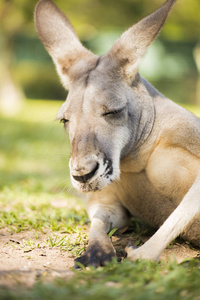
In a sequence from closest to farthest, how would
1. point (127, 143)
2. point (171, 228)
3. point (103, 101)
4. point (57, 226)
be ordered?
point (171, 228), point (103, 101), point (127, 143), point (57, 226)

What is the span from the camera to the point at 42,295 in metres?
2.09

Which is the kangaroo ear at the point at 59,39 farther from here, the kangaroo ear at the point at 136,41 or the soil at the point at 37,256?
the soil at the point at 37,256

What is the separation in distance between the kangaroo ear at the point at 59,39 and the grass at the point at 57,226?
1.59 ft

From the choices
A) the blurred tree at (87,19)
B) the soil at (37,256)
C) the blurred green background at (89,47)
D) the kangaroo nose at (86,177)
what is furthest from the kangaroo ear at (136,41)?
the blurred tree at (87,19)

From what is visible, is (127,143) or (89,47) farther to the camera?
(89,47)

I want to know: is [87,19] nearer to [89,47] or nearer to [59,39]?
[89,47]

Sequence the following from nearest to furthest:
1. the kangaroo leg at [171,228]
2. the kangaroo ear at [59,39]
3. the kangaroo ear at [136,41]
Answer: the kangaroo leg at [171,228] → the kangaroo ear at [136,41] → the kangaroo ear at [59,39]

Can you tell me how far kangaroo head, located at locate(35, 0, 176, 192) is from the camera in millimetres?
3006

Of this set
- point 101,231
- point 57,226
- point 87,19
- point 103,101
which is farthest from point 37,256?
point 87,19

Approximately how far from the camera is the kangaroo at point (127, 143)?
2.98 meters

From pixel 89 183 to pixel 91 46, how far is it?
15.7 metres

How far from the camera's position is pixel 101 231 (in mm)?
3236

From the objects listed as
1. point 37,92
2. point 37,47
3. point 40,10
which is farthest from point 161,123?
point 37,92

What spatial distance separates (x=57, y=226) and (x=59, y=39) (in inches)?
61.3
